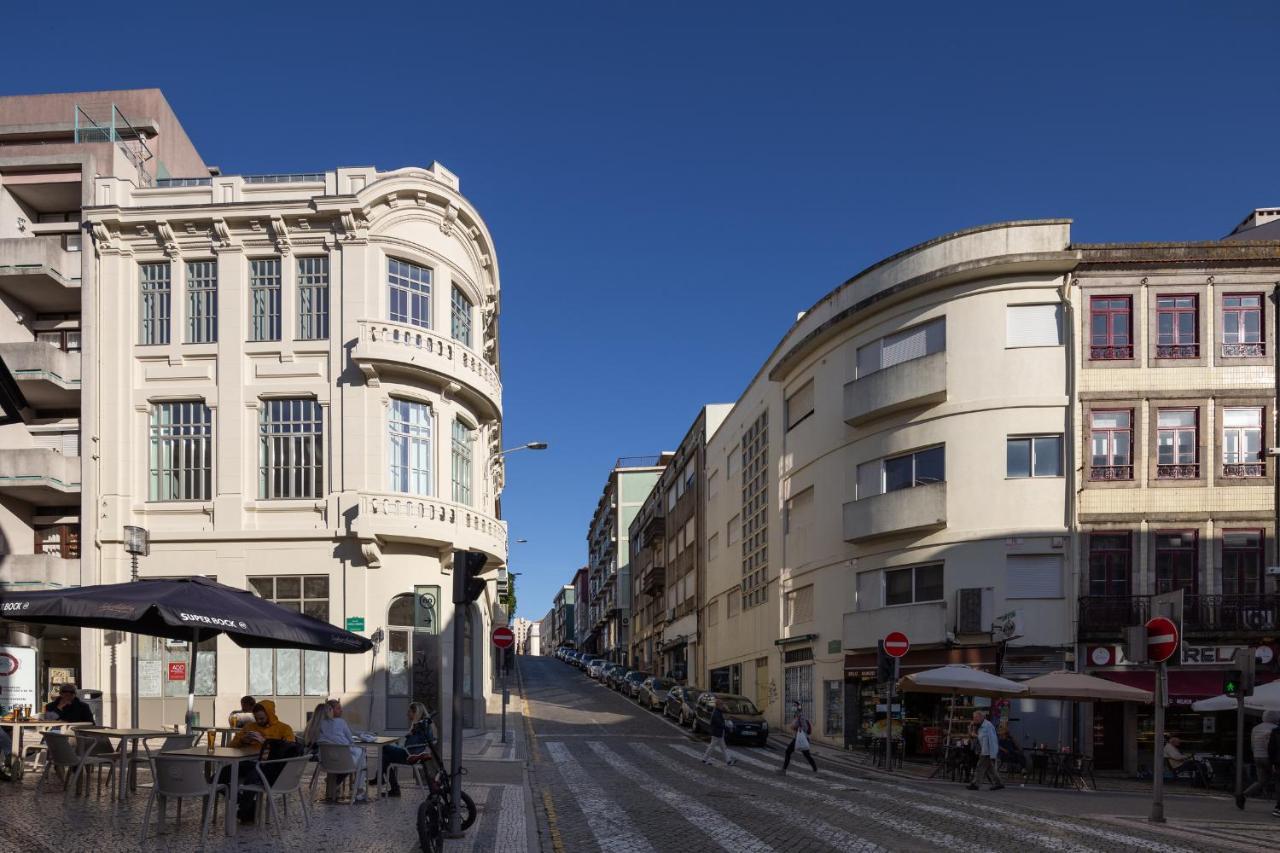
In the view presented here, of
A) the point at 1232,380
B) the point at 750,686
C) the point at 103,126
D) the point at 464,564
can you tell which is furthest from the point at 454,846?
the point at 750,686

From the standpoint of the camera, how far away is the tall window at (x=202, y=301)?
2825 cm

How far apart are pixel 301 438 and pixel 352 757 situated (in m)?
14.1

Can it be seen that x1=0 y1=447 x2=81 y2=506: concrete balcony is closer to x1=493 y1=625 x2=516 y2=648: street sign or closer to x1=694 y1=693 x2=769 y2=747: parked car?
x1=493 y1=625 x2=516 y2=648: street sign

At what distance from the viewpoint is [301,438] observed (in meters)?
27.9

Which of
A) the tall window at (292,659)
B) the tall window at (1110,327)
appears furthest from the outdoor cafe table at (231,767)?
the tall window at (1110,327)

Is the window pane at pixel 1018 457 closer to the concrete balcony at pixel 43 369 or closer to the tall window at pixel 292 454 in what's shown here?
the tall window at pixel 292 454

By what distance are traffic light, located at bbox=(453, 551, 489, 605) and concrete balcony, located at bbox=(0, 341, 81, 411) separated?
20234 millimetres

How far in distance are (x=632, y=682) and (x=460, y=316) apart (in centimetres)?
2489

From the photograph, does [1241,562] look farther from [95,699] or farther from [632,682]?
[632,682]

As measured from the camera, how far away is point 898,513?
3072cm

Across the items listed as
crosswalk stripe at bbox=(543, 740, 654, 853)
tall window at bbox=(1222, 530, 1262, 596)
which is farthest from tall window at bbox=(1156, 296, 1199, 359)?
crosswalk stripe at bbox=(543, 740, 654, 853)

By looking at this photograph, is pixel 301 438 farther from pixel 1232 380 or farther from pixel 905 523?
pixel 1232 380

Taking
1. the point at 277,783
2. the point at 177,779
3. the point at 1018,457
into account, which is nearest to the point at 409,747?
the point at 277,783

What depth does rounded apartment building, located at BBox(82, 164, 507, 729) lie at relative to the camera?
1072 inches
